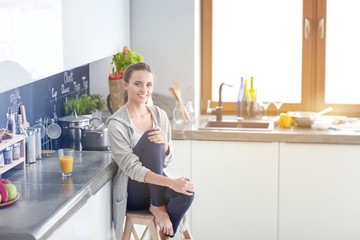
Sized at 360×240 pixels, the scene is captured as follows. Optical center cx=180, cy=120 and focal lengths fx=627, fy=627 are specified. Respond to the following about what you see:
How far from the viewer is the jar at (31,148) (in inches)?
119

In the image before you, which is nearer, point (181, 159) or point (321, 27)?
point (181, 159)

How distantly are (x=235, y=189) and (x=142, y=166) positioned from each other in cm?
114

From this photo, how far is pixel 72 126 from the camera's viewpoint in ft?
11.4

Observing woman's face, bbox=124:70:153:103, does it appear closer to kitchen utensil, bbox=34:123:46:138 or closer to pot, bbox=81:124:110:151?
pot, bbox=81:124:110:151

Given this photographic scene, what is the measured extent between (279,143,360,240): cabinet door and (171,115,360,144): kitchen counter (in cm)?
5

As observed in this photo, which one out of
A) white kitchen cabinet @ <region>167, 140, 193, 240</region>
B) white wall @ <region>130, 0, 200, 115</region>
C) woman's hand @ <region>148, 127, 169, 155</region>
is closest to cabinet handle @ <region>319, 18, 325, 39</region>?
white wall @ <region>130, 0, 200, 115</region>

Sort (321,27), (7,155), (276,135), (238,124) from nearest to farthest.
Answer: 1. (7,155)
2. (276,135)
3. (238,124)
4. (321,27)

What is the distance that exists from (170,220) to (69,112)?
A: 1.00 m

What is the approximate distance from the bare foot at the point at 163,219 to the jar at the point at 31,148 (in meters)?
0.64

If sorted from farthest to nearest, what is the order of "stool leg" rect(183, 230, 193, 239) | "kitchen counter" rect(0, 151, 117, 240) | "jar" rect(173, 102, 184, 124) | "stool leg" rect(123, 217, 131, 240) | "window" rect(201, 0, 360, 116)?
1. "window" rect(201, 0, 360, 116)
2. "jar" rect(173, 102, 184, 124)
3. "stool leg" rect(183, 230, 193, 239)
4. "stool leg" rect(123, 217, 131, 240)
5. "kitchen counter" rect(0, 151, 117, 240)

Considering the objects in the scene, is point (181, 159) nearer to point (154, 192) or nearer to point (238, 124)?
point (238, 124)

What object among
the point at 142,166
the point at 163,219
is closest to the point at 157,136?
the point at 142,166

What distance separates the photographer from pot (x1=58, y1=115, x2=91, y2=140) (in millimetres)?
3473

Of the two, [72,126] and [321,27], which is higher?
[321,27]
